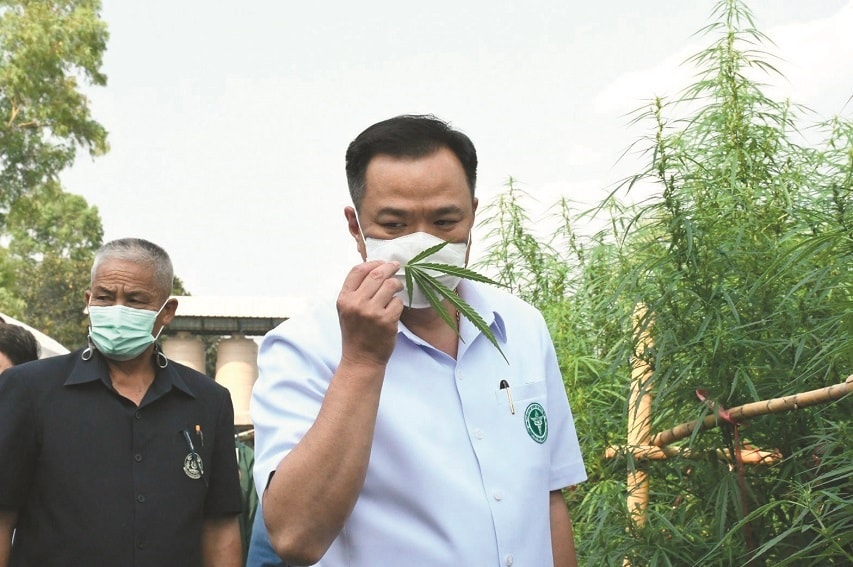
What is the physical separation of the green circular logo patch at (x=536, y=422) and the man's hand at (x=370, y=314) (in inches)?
15.2

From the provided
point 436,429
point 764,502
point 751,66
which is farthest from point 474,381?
point 751,66

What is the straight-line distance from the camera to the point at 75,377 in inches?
121

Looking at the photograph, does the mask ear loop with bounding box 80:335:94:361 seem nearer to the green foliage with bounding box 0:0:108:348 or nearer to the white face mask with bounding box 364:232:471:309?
the white face mask with bounding box 364:232:471:309

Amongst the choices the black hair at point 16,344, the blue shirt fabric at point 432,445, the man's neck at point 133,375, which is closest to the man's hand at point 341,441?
the blue shirt fabric at point 432,445

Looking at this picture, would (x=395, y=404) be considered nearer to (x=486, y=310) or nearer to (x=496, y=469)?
(x=496, y=469)

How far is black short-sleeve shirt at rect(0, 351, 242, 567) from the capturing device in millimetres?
2904

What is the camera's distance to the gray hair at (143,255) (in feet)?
10.6

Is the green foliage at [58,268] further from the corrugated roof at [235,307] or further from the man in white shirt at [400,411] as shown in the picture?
the man in white shirt at [400,411]

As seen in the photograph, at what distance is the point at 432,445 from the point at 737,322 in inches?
42.1

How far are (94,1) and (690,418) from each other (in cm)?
2082

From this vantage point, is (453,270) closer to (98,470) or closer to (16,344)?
(98,470)

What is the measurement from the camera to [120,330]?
319 cm

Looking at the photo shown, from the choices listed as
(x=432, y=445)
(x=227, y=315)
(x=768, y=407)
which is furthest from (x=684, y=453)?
(x=227, y=315)

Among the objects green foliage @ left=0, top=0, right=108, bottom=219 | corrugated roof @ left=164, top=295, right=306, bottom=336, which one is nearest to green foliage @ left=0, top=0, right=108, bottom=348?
green foliage @ left=0, top=0, right=108, bottom=219
